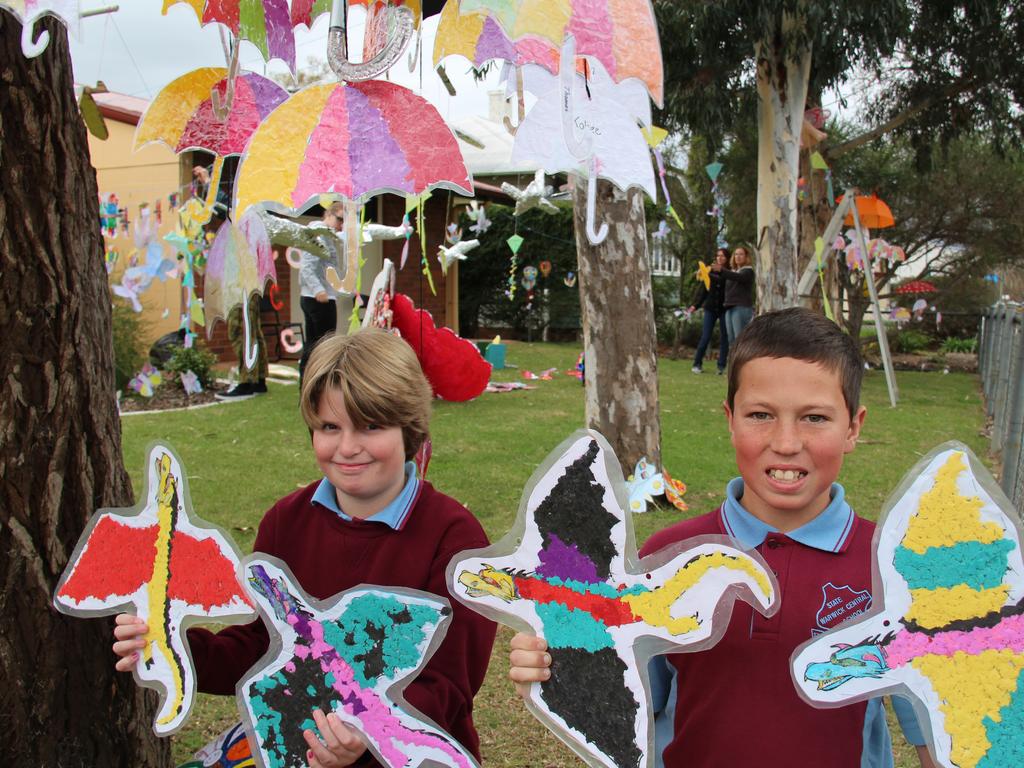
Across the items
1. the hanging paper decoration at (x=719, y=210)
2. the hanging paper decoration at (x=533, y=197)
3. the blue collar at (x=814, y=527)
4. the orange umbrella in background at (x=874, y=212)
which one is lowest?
the blue collar at (x=814, y=527)

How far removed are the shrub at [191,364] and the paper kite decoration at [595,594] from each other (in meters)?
7.91

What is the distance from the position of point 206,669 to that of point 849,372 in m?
1.20

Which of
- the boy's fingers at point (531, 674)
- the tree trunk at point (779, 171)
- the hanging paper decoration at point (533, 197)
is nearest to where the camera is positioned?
the boy's fingers at point (531, 674)

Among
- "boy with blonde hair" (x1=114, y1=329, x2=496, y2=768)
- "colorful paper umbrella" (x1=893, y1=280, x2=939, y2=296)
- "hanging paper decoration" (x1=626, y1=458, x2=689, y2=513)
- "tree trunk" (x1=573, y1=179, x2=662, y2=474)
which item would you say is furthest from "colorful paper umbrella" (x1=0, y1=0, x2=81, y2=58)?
"colorful paper umbrella" (x1=893, y1=280, x2=939, y2=296)

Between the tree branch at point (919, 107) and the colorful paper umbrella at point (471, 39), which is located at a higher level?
the tree branch at point (919, 107)

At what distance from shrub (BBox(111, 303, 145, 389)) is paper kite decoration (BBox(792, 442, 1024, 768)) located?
811 cm

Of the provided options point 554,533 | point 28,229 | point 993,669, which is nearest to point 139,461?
point 28,229

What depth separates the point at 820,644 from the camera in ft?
3.71

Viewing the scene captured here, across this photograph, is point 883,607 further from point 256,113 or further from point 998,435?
point 998,435

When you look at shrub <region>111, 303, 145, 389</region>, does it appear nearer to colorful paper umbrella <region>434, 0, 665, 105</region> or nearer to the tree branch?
colorful paper umbrella <region>434, 0, 665, 105</region>

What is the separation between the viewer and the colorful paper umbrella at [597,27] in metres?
1.34

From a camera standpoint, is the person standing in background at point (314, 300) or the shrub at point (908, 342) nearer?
the person standing in background at point (314, 300)

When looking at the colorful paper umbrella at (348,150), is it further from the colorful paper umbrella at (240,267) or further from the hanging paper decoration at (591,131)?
the colorful paper umbrella at (240,267)

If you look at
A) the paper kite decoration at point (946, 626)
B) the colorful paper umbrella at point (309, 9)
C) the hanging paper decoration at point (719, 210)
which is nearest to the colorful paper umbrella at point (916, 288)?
the hanging paper decoration at point (719, 210)
